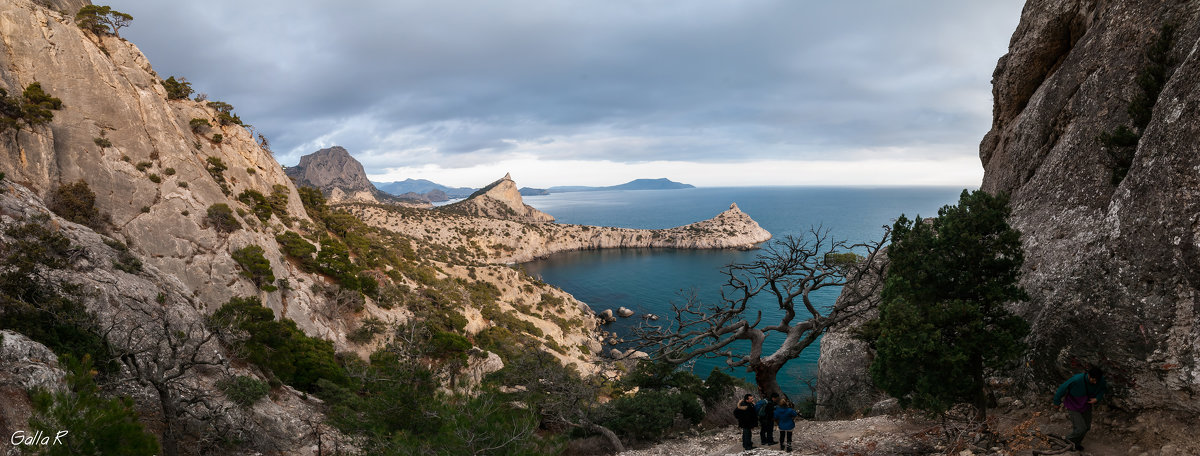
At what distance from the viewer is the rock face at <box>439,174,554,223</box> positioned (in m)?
151

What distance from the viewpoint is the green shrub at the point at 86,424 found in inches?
234

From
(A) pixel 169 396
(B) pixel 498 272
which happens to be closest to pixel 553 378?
(A) pixel 169 396

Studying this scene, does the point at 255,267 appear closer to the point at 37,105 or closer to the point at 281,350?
the point at 281,350

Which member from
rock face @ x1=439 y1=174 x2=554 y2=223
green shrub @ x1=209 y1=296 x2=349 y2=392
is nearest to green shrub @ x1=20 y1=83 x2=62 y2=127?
green shrub @ x1=209 y1=296 x2=349 y2=392

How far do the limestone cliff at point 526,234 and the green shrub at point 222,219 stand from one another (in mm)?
65861

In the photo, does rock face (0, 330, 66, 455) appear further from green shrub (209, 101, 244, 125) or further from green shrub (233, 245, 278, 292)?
green shrub (209, 101, 244, 125)

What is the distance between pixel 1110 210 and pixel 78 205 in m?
36.6

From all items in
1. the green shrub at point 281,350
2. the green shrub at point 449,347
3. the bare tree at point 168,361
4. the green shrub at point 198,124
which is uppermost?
the green shrub at point 198,124

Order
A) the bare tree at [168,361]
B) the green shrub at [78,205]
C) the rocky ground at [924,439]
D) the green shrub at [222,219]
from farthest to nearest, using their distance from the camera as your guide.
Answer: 1. the green shrub at [222,219]
2. the green shrub at [78,205]
3. the bare tree at [168,361]
4. the rocky ground at [924,439]

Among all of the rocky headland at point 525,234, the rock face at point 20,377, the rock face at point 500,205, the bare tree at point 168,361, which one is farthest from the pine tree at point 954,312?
the rock face at point 500,205

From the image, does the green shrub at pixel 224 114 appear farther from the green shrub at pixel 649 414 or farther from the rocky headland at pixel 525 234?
the rocky headland at pixel 525 234

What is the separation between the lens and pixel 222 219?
25.2 meters

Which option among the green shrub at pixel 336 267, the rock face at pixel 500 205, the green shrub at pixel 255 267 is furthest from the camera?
the rock face at pixel 500 205

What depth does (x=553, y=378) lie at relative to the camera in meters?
18.8
